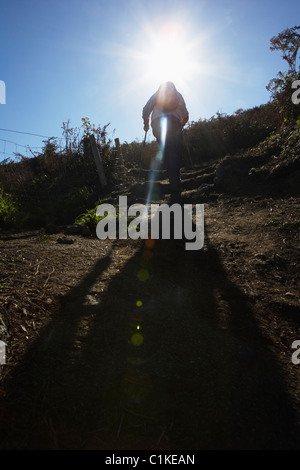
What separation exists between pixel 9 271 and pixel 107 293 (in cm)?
85

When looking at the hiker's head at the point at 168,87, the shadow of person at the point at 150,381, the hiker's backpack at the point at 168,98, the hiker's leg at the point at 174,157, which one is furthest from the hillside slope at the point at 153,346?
the hiker's head at the point at 168,87

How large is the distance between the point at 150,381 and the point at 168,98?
15.9 feet

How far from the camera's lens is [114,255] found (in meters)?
3.20

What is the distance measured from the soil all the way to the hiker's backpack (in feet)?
10.9

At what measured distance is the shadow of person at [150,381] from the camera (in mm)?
1124

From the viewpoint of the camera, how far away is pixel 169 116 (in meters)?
4.98

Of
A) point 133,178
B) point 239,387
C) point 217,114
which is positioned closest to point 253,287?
point 239,387

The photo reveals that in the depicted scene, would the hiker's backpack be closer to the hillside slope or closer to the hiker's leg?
the hiker's leg

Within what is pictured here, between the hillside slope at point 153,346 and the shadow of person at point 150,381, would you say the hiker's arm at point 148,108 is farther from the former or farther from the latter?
the shadow of person at point 150,381

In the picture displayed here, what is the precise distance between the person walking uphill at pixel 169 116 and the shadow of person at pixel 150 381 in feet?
12.2

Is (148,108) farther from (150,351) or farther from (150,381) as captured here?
(150,381)

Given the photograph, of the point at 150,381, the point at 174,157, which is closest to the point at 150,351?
the point at 150,381

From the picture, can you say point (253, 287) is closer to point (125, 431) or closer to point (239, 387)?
point (239, 387)

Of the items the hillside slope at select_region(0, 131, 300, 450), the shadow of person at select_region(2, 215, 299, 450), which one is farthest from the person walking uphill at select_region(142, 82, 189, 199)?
the shadow of person at select_region(2, 215, 299, 450)
